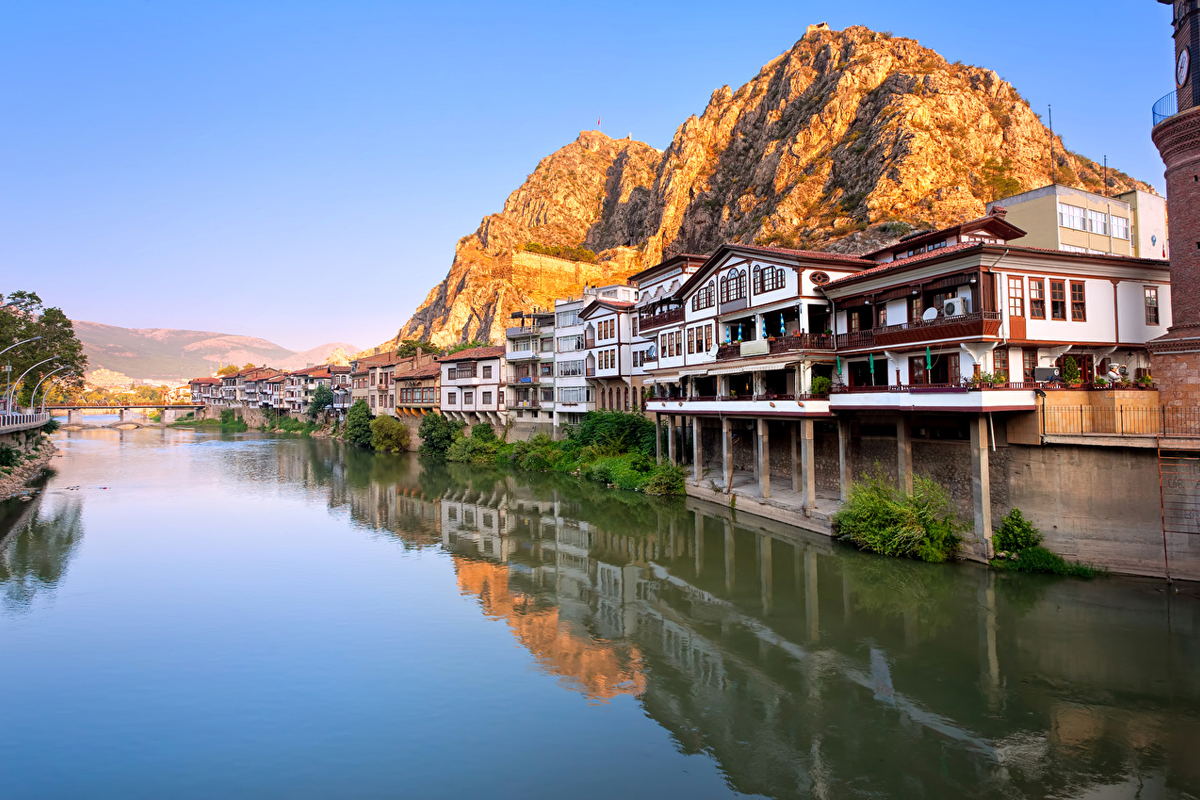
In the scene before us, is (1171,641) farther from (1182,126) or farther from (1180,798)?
(1182,126)

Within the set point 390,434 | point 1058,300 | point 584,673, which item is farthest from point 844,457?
point 390,434

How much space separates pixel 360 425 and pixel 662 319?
52796mm

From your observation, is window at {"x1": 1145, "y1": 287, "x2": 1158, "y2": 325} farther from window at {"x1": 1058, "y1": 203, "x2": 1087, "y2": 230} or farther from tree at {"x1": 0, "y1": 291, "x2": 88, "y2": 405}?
tree at {"x1": 0, "y1": 291, "x2": 88, "y2": 405}

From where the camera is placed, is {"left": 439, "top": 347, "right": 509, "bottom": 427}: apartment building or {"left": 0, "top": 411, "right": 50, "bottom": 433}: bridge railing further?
{"left": 439, "top": 347, "right": 509, "bottom": 427}: apartment building

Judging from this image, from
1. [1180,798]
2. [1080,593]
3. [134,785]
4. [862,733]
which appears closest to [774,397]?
[1080,593]

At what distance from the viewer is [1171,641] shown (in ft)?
50.9

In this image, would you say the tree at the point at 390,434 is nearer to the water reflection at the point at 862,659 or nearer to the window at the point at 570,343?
the window at the point at 570,343

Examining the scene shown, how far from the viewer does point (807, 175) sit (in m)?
99.4

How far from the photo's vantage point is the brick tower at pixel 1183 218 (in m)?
19.9

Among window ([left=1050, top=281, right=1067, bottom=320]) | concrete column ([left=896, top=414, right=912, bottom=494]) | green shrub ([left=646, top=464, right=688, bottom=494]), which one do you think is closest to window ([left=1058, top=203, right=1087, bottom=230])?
window ([left=1050, top=281, right=1067, bottom=320])

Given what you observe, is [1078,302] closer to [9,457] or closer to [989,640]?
[989,640]

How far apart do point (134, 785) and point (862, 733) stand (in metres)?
13.0

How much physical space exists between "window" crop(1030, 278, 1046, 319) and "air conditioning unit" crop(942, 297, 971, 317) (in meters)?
1.97

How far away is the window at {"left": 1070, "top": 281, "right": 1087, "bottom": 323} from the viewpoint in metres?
22.5
